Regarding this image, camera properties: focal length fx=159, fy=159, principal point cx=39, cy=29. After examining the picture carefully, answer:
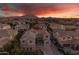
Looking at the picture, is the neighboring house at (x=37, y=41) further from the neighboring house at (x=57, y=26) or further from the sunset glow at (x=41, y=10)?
the sunset glow at (x=41, y=10)

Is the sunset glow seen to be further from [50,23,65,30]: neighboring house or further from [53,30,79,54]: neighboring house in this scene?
[53,30,79,54]: neighboring house

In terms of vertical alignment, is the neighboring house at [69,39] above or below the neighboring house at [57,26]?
below

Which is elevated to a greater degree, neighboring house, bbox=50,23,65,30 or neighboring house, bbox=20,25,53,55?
neighboring house, bbox=50,23,65,30

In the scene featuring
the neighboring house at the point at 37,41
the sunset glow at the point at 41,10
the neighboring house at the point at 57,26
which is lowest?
the neighboring house at the point at 37,41

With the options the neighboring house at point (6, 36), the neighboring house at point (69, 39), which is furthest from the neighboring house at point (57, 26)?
the neighboring house at point (6, 36)

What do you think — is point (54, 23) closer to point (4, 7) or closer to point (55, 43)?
point (55, 43)

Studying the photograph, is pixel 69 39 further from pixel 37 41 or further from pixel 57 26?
pixel 37 41

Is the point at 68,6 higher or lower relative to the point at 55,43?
higher

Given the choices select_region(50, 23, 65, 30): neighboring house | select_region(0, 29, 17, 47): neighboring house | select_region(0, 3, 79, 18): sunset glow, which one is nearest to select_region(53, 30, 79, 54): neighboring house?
select_region(50, 23, 65, 30): neighboring house

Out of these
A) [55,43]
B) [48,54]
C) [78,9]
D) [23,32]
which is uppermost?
[78,9]

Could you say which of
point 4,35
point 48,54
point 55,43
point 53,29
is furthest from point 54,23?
point 4,35
